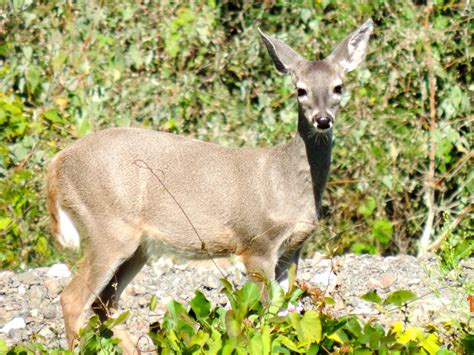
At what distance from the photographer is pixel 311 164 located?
605 cm

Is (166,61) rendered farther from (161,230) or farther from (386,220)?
(161,230)

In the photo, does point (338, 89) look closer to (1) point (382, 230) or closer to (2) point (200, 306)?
(2) point (200, 306)

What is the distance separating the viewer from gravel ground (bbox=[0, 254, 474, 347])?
6020 millimetres

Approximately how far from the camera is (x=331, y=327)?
405 cm

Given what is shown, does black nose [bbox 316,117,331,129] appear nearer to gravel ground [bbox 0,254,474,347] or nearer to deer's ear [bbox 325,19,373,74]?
deer's ear [bbox 325,19,373,74]

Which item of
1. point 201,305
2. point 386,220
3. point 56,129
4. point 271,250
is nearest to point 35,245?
point 56,129

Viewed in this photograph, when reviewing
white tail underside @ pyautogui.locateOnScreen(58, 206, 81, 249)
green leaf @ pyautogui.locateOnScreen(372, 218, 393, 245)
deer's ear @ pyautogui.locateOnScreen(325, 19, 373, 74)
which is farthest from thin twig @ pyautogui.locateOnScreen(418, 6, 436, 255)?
white tail underside @ pyautogui.locateOnScreen(58, 206, 81, 249)

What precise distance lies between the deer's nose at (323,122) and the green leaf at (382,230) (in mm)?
2666

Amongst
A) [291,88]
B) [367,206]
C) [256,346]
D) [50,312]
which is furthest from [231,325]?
[291,88]

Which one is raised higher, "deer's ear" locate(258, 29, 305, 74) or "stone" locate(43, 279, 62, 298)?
"deer's ear" locate(258, 29, 305, 74)

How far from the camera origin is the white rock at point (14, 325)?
19.0ft

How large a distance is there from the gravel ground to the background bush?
3.52ft

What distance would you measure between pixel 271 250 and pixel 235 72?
2875 millimetres

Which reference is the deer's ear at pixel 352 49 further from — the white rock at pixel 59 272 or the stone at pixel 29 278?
the stone at pixel 29 278
